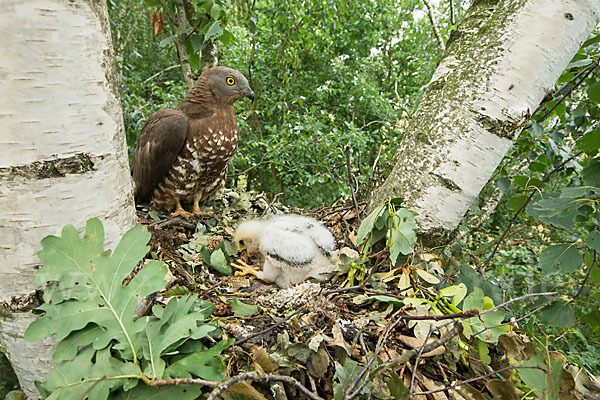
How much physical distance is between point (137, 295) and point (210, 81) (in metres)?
1.90

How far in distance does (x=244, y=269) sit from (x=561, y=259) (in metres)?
1.35

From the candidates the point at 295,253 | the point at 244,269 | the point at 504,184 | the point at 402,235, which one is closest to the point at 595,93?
the point at 504,184

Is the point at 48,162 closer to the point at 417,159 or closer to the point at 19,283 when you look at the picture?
the point at 19,283

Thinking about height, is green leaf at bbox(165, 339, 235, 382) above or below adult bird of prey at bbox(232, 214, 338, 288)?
above

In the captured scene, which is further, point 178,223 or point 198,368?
point 178,223

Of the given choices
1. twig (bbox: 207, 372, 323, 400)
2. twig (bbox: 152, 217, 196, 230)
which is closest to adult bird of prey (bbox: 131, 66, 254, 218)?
twig (bbox: 152, 217, 196, 230)

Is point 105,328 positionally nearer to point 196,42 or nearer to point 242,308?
point 242,308

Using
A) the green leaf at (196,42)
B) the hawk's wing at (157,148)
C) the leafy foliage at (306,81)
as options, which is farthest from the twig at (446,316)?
the leafy foliage at (306,81)

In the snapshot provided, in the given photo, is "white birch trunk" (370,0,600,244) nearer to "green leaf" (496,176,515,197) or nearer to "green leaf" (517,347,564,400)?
"green leaf" (517,347,564,400)

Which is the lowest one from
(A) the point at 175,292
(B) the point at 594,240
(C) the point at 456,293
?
(A) the point at 175,292

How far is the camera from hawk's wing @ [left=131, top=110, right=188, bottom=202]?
2.30m

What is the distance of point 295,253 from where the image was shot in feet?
5.24

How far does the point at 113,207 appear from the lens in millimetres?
917

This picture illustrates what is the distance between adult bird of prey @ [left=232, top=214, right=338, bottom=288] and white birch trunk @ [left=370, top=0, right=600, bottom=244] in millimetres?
437
